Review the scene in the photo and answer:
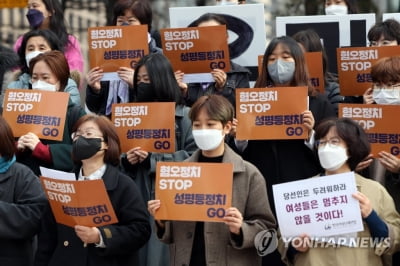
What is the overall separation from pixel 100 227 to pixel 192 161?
83cm

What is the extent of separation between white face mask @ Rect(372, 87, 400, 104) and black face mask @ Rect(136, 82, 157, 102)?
1.87m

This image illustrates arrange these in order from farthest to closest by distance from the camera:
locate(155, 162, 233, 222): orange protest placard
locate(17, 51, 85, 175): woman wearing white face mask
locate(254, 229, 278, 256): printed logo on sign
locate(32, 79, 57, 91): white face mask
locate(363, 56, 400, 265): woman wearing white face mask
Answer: locate(32, 79, 57, 91): white face mask < locate(17, 51, 85, 175): woman wearing white face mask < locate(363, 56, 400, 265): woman wearing white face mask < locate(254, 229, 278, 256): printed logo on sign < locate(155, 162, 233, 222): orange protest placard

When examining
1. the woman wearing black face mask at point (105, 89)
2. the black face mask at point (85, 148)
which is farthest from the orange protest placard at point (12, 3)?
the black face mask at point (85, 148)

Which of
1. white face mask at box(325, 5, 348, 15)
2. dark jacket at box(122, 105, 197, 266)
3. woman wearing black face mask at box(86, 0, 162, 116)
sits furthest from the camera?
white face mask at box(325, 5, 348, 15)

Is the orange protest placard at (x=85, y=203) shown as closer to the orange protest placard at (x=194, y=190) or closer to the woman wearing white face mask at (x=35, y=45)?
the orange protest placard at (x=194, y=190)

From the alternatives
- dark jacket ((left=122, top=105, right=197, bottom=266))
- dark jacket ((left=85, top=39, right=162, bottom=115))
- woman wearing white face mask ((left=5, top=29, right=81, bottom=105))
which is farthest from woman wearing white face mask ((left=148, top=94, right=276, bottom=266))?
woman wearing white face mask ((left=5, top=29, right=81, bottom=105))

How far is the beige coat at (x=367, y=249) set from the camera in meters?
8.65

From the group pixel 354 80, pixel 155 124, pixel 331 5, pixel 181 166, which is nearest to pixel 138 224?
pixel 181 166

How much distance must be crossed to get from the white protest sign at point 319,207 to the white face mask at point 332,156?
0.17m

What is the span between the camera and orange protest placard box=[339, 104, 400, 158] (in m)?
9.81

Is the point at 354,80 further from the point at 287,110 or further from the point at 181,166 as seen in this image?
the point at 181,166

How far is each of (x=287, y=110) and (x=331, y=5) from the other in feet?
11.0

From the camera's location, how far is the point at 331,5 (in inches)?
516

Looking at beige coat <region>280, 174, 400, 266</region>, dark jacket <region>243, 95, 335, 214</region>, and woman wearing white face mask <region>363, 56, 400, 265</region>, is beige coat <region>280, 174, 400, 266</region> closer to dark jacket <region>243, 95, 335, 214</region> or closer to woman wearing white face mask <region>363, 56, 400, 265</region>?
woman wearing white face mask <region>363, 56, 400, 265</region>
